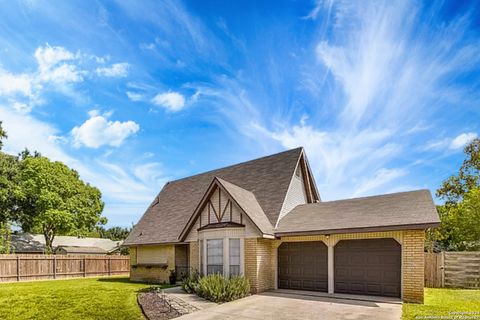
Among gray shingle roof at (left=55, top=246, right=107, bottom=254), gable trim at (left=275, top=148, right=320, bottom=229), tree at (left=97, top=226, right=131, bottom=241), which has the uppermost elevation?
gable trim at (left=275, top=148, right=320, bottom=229)

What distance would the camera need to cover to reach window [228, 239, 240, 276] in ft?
45.2

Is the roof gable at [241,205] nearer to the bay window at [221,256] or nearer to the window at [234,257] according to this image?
the bay window at [221,256]

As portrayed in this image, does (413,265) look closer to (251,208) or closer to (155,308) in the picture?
(251,208)

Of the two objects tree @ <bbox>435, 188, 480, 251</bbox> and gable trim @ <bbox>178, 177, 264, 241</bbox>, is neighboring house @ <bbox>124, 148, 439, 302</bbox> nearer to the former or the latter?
gable trim @ <bbox>178, 177, 264, 241</bbox>

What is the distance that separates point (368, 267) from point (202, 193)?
10717 mm

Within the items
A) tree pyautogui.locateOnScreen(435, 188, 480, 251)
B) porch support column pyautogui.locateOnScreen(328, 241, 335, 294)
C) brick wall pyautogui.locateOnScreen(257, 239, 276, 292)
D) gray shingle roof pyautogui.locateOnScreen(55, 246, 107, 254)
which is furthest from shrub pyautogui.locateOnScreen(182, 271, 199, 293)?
gray shingle roof pyautogui.locateOnScreen(55, 246, 107, 254)

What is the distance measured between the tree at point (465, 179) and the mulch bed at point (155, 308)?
27.7 m

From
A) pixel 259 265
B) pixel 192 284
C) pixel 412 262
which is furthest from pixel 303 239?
pixel 192 284

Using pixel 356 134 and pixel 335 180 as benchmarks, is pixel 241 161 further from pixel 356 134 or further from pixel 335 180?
pixel 356 134

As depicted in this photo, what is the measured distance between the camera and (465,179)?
1139 inches

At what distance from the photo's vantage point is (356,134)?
50.0ft

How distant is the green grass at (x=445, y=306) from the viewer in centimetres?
899

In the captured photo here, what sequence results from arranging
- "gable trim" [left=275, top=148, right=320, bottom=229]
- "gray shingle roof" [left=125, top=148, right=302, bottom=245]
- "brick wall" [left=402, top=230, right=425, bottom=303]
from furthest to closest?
"gable trim" [left=275, top=148, right=320, bottom=229], "gray shingle roof" [left=125, top=148, right=302, bottom=245], "brick wall" [left=402, top=230, right=425, bottom=303]

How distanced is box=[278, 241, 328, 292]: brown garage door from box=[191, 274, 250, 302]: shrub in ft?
7.63
